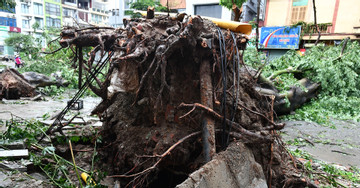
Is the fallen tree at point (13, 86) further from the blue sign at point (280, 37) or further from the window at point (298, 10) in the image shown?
the window at point (298, 10)

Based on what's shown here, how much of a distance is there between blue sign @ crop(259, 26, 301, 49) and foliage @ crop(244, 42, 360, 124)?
612 cm

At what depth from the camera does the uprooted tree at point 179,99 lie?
3.03 m

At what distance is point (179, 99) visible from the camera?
3480 millimetres

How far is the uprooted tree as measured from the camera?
3033mm

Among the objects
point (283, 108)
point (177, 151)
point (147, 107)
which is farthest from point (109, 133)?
point (283, 108)

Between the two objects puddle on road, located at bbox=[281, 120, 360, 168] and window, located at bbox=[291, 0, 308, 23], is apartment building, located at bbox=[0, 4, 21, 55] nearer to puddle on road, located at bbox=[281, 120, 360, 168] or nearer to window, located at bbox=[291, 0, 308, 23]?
window, located at bbox=[291, 0, 308, 23]

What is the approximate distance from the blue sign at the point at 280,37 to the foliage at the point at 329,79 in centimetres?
612

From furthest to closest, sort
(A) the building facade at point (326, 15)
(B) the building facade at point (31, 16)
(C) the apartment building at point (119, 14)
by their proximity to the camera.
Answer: (B) the building facade at point (31, 16)
(C) the apartment building at point (119, 14)
(A) the building facade at point (326, 15)

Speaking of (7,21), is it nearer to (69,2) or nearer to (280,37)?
(69,2)

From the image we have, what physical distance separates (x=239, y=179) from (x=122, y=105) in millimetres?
2482

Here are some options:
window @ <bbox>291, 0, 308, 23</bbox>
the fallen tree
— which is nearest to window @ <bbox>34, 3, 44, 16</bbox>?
the fallen tree

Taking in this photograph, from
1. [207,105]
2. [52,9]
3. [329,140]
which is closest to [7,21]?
[52,9]

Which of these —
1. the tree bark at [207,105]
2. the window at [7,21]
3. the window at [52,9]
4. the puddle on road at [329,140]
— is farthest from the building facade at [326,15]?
the window at [7,21]

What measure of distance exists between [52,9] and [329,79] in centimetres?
3813
